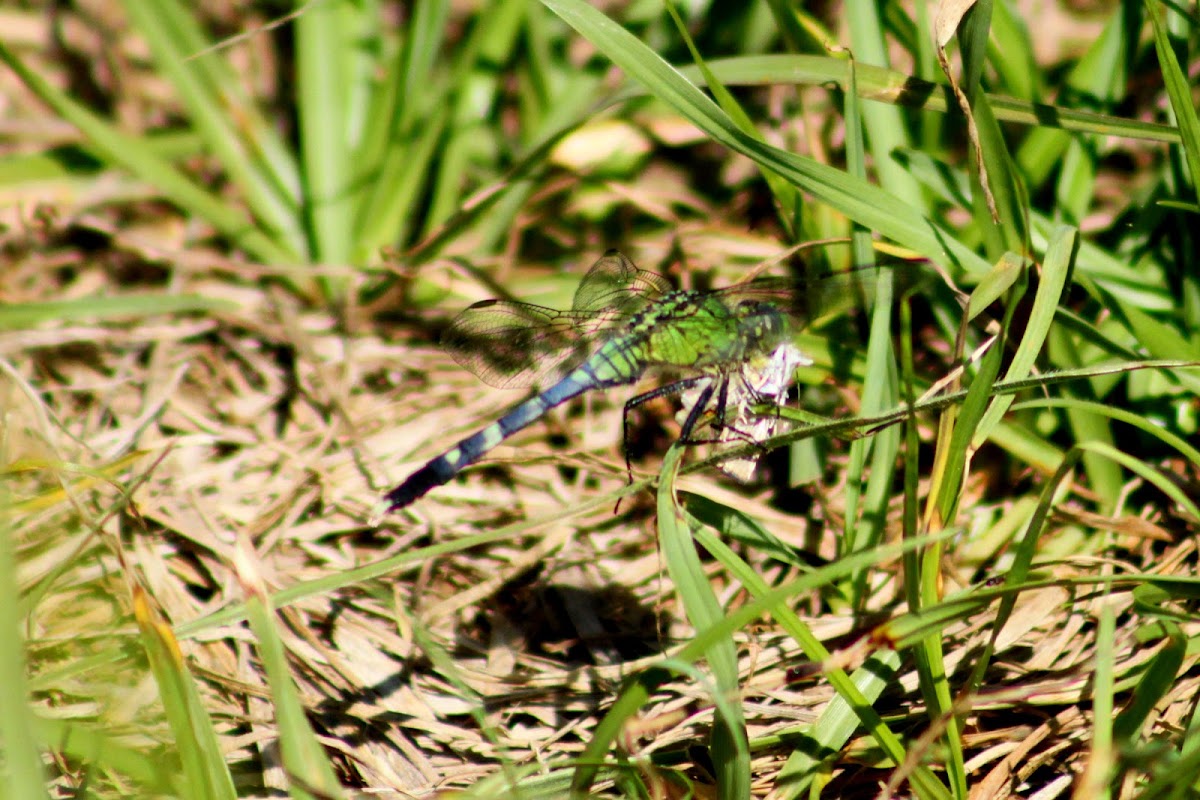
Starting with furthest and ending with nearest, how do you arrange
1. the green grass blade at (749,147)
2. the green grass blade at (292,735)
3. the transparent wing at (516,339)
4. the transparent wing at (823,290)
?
the transparent wing at (516,339)
the transparent wing at (823,290)
the green grass blade at (749,147)
the green grass blade at (292,735)

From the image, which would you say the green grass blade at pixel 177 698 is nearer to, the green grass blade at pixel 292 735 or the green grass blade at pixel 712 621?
the green grass blade at pixel 292 735

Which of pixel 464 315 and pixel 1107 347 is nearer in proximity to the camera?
pixel 1107 347

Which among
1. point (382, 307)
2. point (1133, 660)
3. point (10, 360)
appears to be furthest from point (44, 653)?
point (1133, 660)

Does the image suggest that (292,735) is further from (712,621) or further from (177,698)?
(712,621)

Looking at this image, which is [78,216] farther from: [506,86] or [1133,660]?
[1133,660]

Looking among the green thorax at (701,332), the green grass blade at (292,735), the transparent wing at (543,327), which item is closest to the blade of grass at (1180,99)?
the green thorax at (701,332)

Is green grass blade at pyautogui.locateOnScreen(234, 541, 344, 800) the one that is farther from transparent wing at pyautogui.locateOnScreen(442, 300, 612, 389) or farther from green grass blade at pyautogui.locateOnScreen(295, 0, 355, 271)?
green grass blade at pyautogui.locateOnScreen(295, 0, 355, 271)
